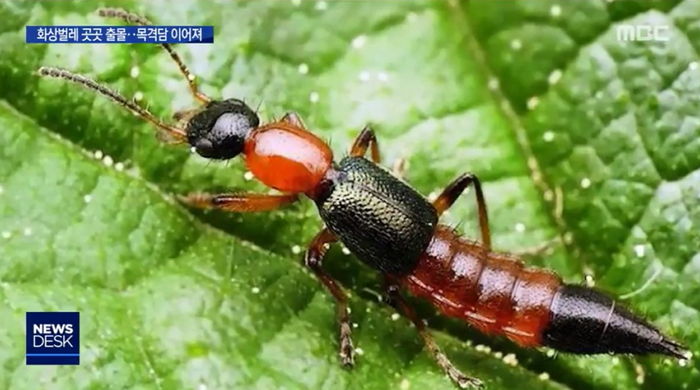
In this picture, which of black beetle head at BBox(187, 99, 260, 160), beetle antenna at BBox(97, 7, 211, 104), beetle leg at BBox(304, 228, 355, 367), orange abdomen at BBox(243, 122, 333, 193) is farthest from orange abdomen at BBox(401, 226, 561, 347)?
beetle antenna at BBox(97, 7, 211, 104)

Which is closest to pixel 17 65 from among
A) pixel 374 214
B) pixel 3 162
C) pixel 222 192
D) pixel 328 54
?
→ pixel 3 162

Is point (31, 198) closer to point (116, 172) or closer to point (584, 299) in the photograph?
point (116, 172)

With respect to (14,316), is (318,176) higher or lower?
higher

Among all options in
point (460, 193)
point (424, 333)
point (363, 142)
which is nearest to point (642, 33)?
point (460, 193)

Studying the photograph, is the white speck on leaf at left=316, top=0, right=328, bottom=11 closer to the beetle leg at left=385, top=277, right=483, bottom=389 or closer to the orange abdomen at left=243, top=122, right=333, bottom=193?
the orange abdomen at left=243, top=122, right=333, bottom=193

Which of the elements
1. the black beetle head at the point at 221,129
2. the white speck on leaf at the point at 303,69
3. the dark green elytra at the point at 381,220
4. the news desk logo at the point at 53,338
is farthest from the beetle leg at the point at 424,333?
the news desk logo at the point at 53,338
